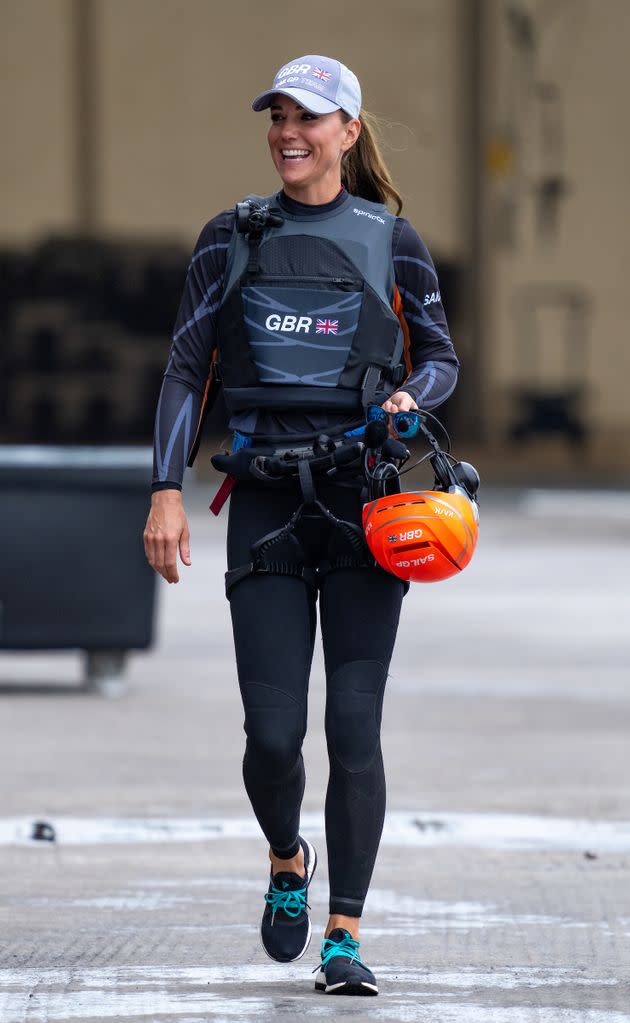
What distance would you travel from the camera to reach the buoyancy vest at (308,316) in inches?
181

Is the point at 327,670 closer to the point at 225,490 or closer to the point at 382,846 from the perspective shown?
the point at 225,490

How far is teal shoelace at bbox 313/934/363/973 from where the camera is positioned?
15.1ft

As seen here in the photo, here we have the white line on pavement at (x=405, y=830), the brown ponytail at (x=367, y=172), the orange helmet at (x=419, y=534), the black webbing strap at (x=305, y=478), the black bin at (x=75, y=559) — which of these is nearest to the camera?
the orange helmet at (x=419, y=534)

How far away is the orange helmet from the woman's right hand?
42 cm

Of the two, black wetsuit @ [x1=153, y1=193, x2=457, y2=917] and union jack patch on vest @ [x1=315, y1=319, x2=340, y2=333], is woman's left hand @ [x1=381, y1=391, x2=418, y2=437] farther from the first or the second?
union jack patch on vest @ [x1=315, y1=319, x2=340, y2=333]

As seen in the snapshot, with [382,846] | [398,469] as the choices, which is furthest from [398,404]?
[382,846]

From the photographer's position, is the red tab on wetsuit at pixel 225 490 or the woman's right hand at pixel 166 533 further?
the red tab on wetsuit at pixel 225 490

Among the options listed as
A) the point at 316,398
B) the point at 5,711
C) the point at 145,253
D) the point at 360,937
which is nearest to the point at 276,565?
the point at 316,398

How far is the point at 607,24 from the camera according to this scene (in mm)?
29250

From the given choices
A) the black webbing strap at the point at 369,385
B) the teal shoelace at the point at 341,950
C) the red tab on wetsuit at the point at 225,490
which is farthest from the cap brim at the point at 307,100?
the teal shoelace at the point at 341,950

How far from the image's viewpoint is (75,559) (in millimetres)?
9656

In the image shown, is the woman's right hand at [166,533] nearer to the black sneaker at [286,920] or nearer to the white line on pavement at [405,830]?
the black sneaker at [286,920]

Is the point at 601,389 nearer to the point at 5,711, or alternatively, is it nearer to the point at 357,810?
the point at 5,711

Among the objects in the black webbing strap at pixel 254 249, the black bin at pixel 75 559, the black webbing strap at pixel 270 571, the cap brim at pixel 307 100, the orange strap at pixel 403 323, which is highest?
the cap brim at pixel 307 100
